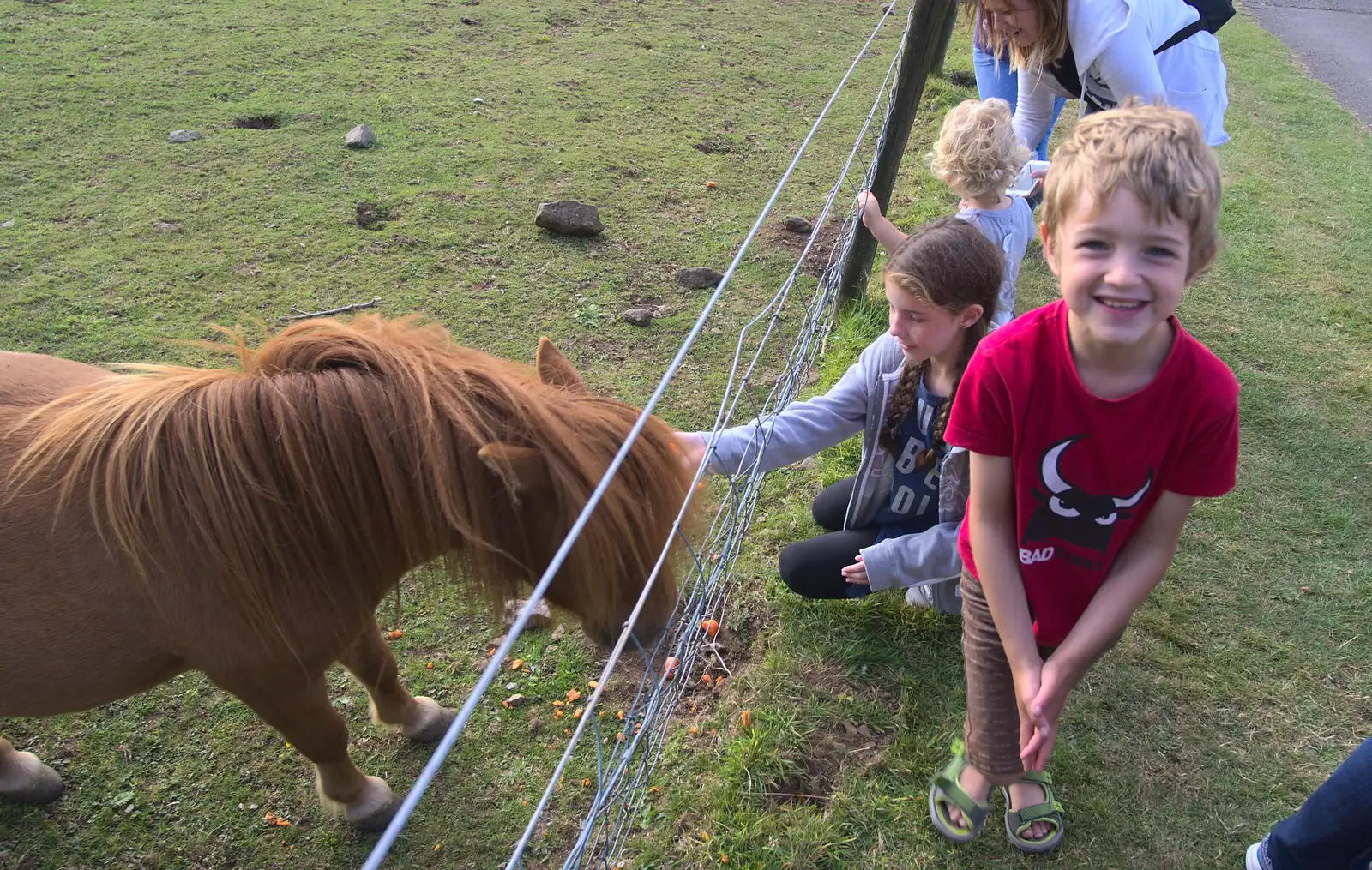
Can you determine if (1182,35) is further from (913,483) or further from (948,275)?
(913,483)

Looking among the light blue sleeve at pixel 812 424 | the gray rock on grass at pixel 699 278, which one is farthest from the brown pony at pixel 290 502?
the gray rock on grass at pixel 699 278

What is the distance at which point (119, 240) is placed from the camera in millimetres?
4590

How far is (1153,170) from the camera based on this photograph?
1.29 meters

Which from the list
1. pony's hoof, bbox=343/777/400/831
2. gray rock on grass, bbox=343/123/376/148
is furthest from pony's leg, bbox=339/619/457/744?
gray rock on grass, bbox=343/123/376/148

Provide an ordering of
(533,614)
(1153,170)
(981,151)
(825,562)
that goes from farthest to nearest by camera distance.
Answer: (981,151), (533,614), (825,562), (1153,170)

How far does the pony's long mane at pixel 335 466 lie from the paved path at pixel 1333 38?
9512 mm

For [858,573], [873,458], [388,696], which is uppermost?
[873,458]

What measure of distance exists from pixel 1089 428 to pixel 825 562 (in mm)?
1070

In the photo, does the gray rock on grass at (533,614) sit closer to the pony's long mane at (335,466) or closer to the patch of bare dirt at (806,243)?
the pony's long mane at (335,466)

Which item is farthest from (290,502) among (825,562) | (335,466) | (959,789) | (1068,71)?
(1068,71)

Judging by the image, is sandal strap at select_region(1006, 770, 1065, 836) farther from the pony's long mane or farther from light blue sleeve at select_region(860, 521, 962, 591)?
the pony's long mane

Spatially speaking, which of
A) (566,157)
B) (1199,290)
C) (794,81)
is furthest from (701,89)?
(1199,290)

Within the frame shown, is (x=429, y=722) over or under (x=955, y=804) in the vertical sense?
under

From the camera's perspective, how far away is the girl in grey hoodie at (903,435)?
2.06 metres
